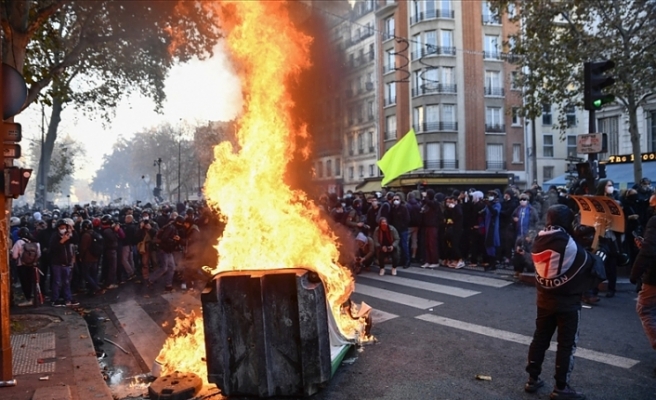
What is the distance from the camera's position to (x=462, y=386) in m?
4.87

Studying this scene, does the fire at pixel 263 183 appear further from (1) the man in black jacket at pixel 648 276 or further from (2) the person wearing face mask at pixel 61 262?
(2) the person wearing face mask at pixel 61 262

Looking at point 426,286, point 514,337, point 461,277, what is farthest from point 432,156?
point 514,337

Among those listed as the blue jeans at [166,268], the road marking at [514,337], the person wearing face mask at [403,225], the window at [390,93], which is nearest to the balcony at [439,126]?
the window at [390,93]

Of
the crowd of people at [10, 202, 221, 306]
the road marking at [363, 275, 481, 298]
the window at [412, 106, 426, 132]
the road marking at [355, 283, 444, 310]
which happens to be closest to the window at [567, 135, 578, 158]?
the window at [412, 106, 426, 132]

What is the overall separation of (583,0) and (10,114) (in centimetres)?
1789

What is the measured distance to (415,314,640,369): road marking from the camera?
17.7 ft

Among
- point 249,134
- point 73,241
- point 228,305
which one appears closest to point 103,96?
point 73,241

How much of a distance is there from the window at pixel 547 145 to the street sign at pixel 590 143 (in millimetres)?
29794

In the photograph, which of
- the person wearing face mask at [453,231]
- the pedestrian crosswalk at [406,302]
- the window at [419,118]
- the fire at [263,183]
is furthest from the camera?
the window at [419,118]

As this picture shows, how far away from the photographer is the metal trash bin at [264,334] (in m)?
4.58

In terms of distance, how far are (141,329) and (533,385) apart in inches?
230

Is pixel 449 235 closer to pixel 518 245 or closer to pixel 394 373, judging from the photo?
pixel 518 245

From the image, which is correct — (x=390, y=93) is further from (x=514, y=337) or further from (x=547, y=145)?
(x=514, y=337)

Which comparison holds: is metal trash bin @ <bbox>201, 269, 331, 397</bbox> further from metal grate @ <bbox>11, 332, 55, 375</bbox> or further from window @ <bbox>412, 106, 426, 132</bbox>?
window @ <bbox>412, 106, 426, 132</bbox>
